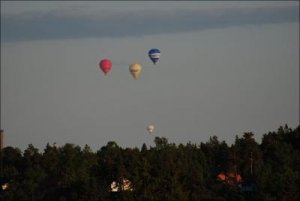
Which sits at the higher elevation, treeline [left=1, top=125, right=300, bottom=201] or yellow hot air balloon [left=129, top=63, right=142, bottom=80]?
yellow hot air balloon [left=129, top=63, right=142, bottom=80]

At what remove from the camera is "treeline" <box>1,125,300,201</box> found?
9125cm

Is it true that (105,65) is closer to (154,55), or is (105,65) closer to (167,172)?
(154,55)

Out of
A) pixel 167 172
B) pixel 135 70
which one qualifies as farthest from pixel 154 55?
pixel 167 172

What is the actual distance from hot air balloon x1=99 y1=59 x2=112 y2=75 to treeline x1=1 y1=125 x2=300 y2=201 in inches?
344

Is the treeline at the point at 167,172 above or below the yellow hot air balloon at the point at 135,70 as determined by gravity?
below

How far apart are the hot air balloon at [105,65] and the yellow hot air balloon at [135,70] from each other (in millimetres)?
3089

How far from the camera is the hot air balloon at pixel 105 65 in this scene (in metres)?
105

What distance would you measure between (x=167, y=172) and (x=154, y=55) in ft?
54.6

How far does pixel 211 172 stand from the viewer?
4783 inches

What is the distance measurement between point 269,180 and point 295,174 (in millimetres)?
3135

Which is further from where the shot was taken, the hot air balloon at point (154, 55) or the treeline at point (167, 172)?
the hot air balloon at point (154, 55)

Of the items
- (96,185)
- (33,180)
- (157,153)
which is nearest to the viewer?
(96,185)

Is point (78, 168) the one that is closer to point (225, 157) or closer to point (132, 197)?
point (225, 157)

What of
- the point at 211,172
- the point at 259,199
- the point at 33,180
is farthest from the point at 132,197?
the point at 211,172
